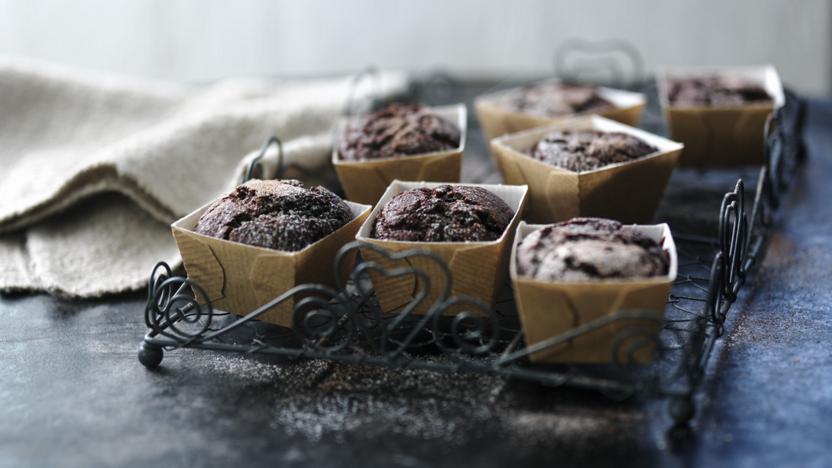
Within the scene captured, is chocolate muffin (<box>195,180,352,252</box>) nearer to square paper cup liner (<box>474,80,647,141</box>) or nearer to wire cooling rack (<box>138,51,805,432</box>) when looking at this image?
wire cooling rack (<box>138,51,805,432</box>)

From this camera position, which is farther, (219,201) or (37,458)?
(219,201)

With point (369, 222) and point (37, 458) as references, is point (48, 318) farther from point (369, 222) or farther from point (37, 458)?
point (369, 222)

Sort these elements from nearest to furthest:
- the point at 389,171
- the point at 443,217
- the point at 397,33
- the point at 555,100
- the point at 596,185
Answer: the point at 443,217
the point at 596,185
the point at 389,171
the point at 555,100
the point at 397,33

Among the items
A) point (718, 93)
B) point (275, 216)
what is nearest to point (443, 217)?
point (275, 216)

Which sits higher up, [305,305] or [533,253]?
[533,253]

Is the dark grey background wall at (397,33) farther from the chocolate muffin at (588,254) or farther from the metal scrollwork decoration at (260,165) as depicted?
the chocolate muffin at (588,254)

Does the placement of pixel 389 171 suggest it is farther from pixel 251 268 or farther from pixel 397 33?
pixel 397 33

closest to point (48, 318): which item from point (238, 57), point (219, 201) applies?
point (219, 201)

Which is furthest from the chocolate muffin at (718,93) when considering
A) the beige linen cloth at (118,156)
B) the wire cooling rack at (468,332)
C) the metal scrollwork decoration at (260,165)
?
the metal scrollwork decoration at (260,165)
